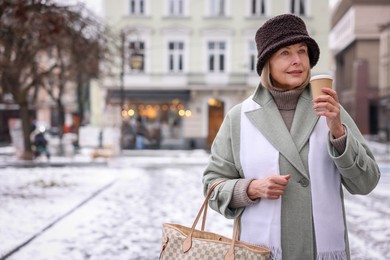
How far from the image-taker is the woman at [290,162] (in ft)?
7.25

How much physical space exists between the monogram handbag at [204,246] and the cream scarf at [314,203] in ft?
0.26

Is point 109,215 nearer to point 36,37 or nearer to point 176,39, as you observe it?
point 36,37

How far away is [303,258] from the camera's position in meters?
2.22

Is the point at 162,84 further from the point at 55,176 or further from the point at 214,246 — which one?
the point at 214,246

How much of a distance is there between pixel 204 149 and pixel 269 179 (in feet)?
93.8

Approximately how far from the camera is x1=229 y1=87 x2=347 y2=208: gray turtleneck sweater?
2.27m

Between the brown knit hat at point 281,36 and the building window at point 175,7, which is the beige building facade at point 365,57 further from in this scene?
the brown knit hat at point 281,36

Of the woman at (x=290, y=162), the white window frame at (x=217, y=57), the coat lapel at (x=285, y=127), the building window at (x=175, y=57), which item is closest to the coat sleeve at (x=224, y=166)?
the woman at (x=290, y=162)

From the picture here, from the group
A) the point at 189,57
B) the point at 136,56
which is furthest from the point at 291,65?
the point at 189,57

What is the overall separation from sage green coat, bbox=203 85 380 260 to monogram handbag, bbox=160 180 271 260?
0.39 feet

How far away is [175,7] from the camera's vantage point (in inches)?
1204

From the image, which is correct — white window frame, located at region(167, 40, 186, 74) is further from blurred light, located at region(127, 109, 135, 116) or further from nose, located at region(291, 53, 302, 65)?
nose, located at region(291, 53, 302, 65)

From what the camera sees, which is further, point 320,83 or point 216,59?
point 216,59

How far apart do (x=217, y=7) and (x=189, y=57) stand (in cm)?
320
